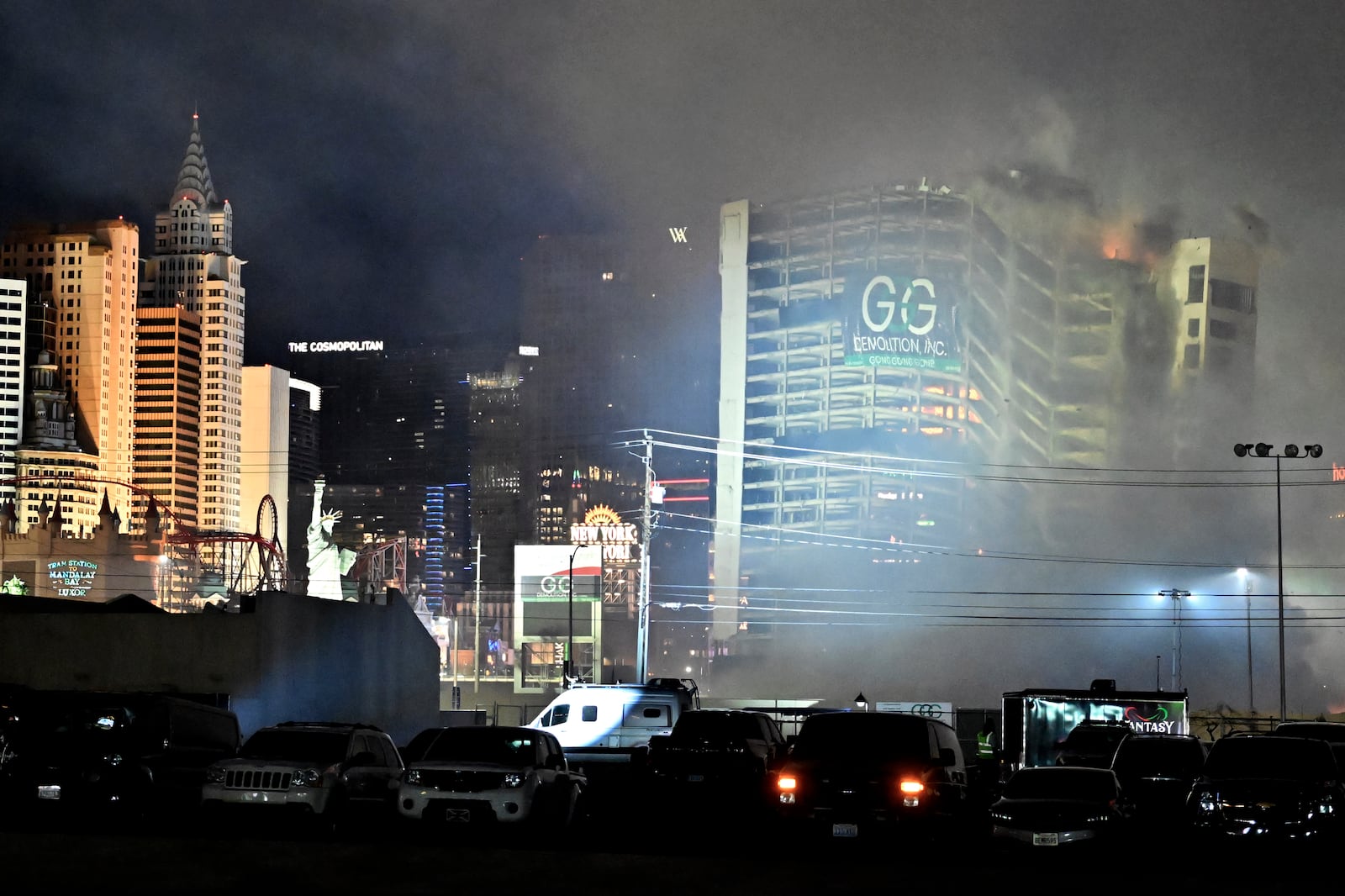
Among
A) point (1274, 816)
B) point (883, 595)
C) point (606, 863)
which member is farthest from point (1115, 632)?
point (606, 863)

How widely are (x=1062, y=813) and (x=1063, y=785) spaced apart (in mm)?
1201

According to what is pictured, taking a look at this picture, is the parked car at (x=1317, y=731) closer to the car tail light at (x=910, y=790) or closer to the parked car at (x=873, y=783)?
the parked car at (x=873, y=783)

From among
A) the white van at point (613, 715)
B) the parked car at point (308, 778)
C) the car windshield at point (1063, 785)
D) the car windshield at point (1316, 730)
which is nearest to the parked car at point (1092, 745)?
the car windshield at point (1316, 730)

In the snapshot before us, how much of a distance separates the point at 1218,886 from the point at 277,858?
869 centimetres

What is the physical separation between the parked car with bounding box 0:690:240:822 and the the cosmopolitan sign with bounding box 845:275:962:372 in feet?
371

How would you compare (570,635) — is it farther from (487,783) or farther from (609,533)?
(609,533)

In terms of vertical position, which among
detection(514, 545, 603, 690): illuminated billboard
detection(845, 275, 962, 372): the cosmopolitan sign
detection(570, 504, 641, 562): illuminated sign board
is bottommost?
detection(514, 545, 603, 690): illuminated billboard

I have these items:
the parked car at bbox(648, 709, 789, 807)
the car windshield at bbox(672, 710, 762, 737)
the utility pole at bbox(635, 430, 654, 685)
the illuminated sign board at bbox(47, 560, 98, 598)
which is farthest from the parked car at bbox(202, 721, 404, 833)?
the illuminated sign board at bbox(47, 560, 98, 598)

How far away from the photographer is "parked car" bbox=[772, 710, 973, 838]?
19.1 m

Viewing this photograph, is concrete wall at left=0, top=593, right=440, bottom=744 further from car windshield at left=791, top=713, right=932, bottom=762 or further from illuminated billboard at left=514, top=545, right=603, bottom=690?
illuminated billboard at left=514, top=545, right=603, bottom=690

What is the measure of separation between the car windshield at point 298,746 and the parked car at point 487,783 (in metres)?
1.05

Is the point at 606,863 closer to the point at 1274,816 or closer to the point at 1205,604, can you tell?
the point at 1274,816

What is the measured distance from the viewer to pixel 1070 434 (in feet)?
420

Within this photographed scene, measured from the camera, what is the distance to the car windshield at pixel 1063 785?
21.2 meters
